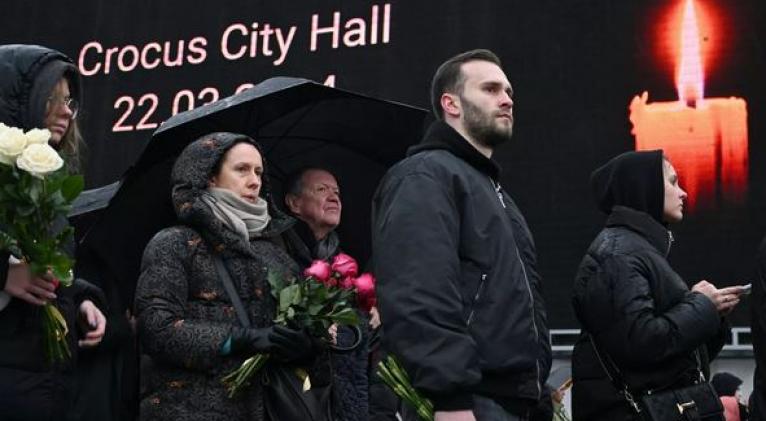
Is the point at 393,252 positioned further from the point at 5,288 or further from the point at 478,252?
the point at 5,288

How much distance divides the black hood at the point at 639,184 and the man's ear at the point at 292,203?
3.68 ft

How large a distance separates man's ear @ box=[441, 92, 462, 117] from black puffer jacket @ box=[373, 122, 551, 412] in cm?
20

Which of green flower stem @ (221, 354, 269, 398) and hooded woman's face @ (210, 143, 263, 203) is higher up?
hooded woman's face @ (210, 143, 263, 203)

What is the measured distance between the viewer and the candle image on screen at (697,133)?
17.7ft

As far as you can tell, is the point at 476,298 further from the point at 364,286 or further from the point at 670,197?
the point at 670,197

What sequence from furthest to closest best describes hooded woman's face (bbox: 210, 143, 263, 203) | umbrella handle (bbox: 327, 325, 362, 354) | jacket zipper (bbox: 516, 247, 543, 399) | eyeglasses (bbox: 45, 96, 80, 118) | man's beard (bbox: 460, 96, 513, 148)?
hooded woman's face (bbox: 210, 143, 263, 203)
umbrella handle (bbox: 327, 325, 362, 354)
man's beard (bbox: 460, 96, 513, 148)
eyeglasses (bbox: 45, 96, 80, 118)
jacket zipper (bbox: 516, 247, 543, 399)

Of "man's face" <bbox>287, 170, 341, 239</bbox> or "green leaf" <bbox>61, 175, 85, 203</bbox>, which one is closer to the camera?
"green leaf" <bbox>61, 175, 85, 203</bbox>

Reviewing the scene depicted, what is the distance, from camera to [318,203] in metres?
3.92

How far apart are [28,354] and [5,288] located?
0.16 metres

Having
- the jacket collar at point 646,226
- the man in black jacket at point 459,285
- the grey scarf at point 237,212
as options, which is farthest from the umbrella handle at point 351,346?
the jacket collar at point 646,226

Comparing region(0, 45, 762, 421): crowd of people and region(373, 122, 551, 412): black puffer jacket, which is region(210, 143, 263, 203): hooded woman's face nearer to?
region(0, 45, 762, 421): crowd of people

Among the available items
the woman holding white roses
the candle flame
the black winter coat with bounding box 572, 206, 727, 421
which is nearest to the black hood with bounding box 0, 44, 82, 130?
the woman holding white roses

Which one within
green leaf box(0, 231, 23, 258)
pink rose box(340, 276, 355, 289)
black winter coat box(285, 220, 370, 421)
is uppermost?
green leaf box(0, 231, 23, 258)

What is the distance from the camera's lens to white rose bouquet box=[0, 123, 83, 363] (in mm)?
2273
